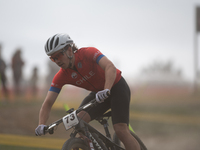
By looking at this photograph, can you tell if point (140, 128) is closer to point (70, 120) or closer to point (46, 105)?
point (46, 105)

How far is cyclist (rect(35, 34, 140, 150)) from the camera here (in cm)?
291

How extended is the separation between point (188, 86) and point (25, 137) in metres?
13.4

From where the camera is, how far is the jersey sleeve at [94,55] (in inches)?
118

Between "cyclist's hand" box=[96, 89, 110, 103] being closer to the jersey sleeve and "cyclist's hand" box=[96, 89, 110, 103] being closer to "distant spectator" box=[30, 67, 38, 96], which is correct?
the jersey sleeve

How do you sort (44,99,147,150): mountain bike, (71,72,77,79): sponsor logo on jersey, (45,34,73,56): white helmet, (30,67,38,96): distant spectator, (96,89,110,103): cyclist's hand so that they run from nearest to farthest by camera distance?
(96,89,110,103): cyclist's hand
(44,99,147,150): mountain bike
(45,34,73,56): white helmet
(71,72,77,79): sponsor logo on jersey
(30,67,38,96): distant spectator

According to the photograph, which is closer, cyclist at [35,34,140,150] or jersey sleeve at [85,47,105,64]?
cyclist at [35,34,140,150]

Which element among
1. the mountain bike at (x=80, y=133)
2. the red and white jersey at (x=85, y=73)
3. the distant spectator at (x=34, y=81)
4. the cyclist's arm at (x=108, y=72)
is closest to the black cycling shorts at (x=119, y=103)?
the red and white jersey at (x=85, y=73)

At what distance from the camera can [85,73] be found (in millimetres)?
3121

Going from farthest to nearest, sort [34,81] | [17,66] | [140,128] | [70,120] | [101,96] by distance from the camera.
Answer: [140,128] < [34,81] < [17,66] < [70,120] < [101,96]

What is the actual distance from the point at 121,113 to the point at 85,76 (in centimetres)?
64

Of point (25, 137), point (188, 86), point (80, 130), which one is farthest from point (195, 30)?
point (80, 130)

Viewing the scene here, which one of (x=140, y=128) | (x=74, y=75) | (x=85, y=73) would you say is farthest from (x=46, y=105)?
(x=140, y=128)

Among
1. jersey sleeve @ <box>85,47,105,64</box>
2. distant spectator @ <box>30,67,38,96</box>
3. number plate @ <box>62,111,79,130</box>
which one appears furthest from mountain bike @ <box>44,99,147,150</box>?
distant spectator @ <box>30,67,38,96</box>

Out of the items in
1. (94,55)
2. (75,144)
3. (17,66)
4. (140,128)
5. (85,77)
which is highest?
(94,55)
